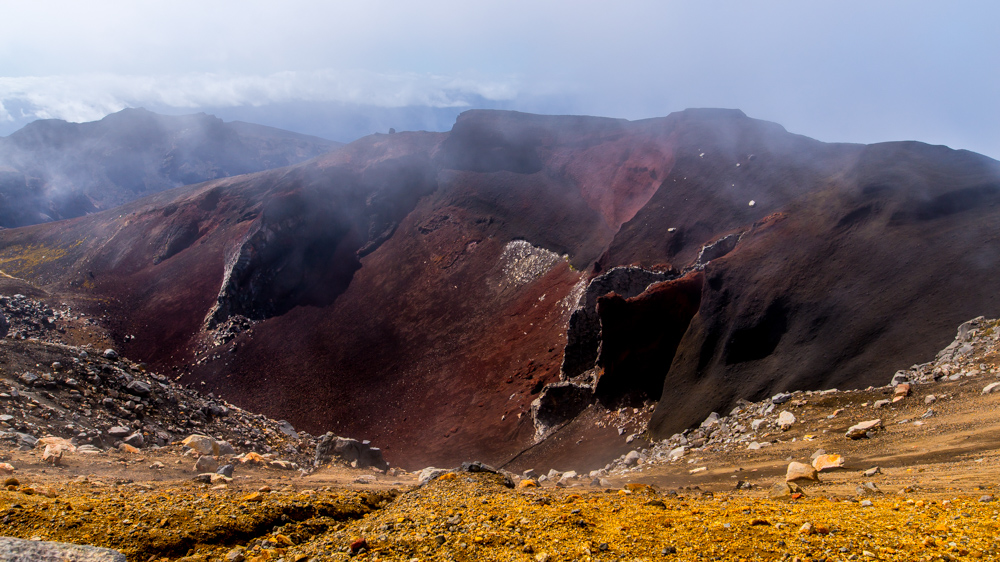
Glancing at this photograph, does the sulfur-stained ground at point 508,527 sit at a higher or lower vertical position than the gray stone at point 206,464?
higher

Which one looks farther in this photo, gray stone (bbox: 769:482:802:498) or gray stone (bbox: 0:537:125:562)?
gray stone (bbox: 769:482:802:498)

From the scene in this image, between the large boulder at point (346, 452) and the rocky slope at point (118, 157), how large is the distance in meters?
112

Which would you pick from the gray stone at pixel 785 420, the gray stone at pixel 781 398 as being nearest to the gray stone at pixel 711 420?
the gray stone at pixel 781 398

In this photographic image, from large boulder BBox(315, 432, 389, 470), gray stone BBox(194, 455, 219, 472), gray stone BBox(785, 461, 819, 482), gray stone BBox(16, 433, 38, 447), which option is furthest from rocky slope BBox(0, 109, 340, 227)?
gray stone BBox(785, 461, 819, 482)

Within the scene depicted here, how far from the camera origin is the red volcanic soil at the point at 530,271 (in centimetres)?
1493

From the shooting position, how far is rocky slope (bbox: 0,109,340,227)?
99.1 meters

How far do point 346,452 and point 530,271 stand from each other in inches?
884

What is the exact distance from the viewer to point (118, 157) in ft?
396

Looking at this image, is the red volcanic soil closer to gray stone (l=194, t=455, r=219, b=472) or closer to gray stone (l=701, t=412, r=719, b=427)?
gray stone (l=701, t=412, r=719, b=427)

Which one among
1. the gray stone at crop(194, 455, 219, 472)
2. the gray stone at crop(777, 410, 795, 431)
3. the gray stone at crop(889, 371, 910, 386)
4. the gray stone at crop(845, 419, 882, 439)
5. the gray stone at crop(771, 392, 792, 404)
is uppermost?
the gray stone at crop(889, 371, 910, 386)

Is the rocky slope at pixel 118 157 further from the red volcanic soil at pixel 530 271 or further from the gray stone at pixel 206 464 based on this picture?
the gray stone at pixel 206 464

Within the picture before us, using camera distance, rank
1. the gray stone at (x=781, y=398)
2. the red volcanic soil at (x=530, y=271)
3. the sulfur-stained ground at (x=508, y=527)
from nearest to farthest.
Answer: the sulfur-stained ground at (x=508, y=527) < the gray stone at (x=781, y=398) < the red volcanic soil at (x=530, y=271)

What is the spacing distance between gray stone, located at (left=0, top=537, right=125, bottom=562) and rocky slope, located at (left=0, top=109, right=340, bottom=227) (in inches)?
4722

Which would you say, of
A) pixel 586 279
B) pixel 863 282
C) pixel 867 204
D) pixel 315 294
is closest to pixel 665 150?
pixel 586 279
